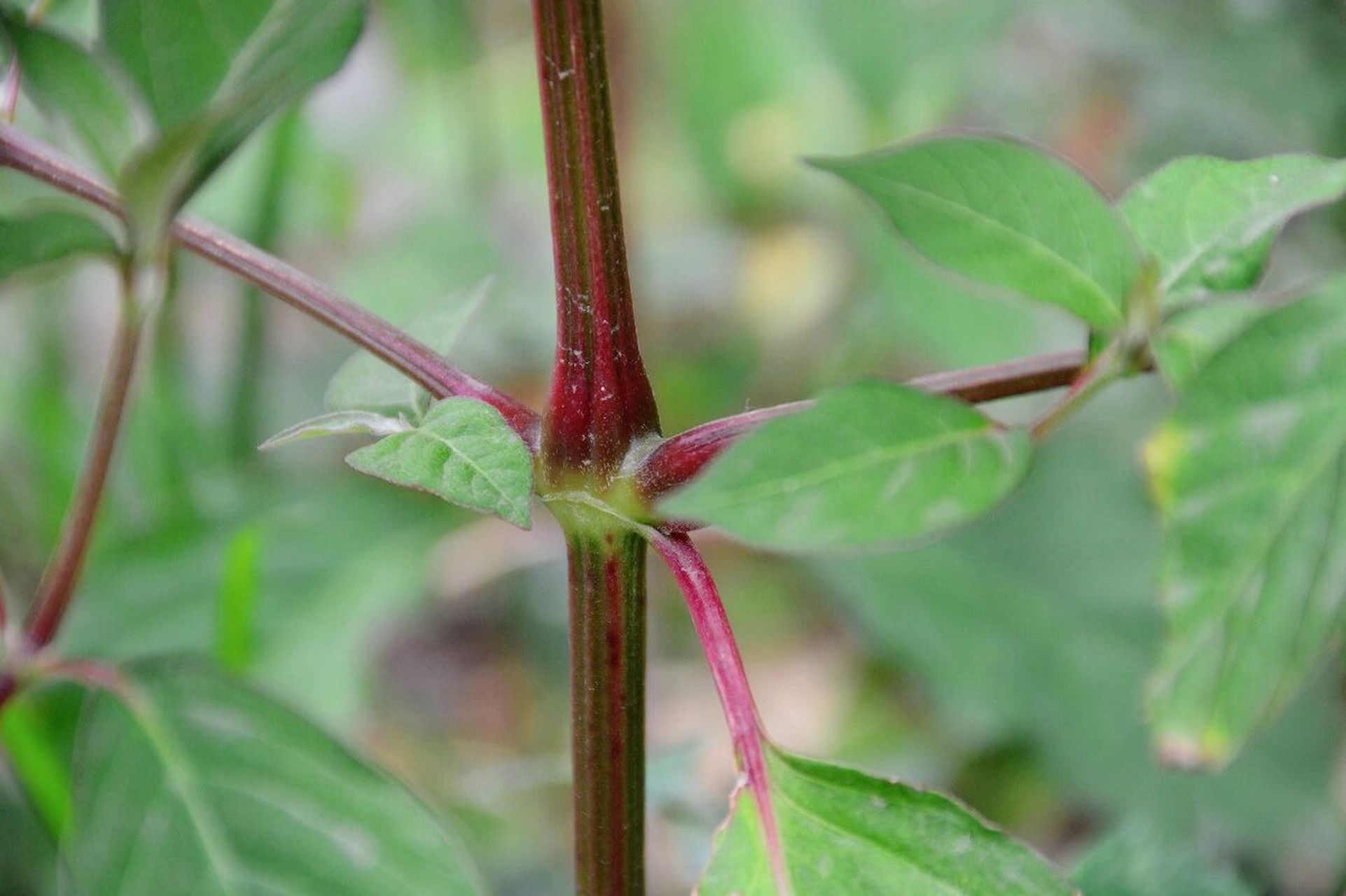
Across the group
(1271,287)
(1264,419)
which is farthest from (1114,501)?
(1264,419)

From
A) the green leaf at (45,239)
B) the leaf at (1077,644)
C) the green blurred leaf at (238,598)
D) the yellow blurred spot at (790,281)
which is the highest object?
the green leaf at (45,239)

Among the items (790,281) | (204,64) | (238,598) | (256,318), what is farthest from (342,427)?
(790,281)

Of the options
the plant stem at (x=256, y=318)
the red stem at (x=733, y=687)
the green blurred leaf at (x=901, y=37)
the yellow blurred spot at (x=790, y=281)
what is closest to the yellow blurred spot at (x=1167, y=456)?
the red stem at (x=733, y=687)

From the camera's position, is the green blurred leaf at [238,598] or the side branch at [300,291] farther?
the green blurred leaf at [238,598]

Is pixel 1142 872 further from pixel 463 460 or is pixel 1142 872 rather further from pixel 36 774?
pixel 36 774

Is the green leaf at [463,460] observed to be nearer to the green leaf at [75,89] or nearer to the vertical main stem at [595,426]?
the vertical main stem at [595,426]
